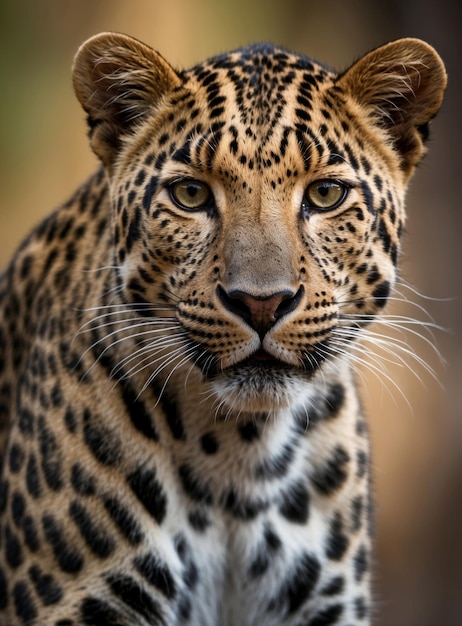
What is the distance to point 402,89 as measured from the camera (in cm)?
563

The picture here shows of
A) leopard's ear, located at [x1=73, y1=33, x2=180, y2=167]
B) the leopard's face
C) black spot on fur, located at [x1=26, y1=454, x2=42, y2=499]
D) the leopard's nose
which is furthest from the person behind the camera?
black spot on fur, located at [x1=26, y1=454, x2=42, y2=499]

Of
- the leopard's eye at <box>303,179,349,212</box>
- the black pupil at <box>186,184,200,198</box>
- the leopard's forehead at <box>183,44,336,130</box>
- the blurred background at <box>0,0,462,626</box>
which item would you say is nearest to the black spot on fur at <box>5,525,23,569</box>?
the black pupil at <box>186,184,200,198</box>

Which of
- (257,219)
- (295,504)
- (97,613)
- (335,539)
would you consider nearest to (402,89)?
(257,219)

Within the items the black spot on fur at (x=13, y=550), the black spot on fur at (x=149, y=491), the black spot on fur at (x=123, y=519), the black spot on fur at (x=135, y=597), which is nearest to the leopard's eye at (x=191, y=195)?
the black spot on fur at (x=149, y=491)

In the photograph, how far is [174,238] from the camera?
17.4 ft

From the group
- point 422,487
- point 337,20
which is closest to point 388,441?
point 422,487

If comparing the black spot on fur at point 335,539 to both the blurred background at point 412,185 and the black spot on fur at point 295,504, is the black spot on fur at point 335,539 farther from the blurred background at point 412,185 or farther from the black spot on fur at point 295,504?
the blurred background at point 412,185

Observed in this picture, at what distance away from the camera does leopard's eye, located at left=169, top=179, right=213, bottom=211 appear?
17.3ft

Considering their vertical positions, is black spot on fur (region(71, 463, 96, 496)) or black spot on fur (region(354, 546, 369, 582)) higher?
black spot on fur (region(71, 463, 96, 496))

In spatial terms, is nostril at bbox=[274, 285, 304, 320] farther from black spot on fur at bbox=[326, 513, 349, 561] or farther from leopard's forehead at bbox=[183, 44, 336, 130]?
black spot on fur at bbox=[326, 513, 349, 561]

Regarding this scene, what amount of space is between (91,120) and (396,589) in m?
9.66

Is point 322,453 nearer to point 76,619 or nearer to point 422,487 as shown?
point 76,619

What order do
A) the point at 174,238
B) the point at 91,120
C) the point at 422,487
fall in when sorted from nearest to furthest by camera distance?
the point at 174,238
the point at 91,120
the point at 422,487

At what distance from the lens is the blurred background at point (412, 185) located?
13.9 metres
